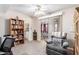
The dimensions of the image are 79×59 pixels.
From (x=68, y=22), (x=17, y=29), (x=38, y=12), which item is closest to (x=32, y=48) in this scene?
(x=17, y=29)

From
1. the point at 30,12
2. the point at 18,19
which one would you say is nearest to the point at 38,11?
the point at 30,12

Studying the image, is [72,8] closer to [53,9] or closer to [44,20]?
[53,9]

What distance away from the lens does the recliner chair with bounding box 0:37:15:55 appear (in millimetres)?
2367

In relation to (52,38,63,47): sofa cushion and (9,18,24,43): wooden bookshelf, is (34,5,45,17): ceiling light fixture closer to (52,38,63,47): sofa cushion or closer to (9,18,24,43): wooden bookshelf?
(9,18,24,43): wooden bookshelf

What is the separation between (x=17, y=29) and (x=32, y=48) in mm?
427

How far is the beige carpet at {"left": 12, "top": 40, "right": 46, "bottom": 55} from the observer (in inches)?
94.3

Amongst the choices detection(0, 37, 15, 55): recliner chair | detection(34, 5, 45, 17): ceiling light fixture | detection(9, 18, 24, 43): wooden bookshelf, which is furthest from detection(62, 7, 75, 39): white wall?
detection(0, 37, 15, 55): recliner chair

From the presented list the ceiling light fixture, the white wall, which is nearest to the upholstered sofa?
the white wall

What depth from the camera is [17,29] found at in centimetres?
243

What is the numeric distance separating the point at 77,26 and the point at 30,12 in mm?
842

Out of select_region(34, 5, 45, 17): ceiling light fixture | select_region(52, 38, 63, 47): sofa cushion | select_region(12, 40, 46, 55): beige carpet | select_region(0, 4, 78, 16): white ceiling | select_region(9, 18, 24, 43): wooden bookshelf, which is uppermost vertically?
select_region(0, 4, 78, 16): white ceiling

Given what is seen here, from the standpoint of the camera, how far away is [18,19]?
2391 millimetres

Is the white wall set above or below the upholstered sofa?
above

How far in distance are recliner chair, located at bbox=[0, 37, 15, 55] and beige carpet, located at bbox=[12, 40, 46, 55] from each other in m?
0.08
